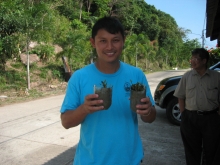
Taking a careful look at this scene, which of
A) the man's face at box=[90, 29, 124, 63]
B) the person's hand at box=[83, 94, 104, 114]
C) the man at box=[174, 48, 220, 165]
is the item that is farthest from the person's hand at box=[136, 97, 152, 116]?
the man at box=[174, 48, 220, 165]

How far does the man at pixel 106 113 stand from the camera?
1616mm

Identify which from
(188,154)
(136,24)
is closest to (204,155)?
(188,154)

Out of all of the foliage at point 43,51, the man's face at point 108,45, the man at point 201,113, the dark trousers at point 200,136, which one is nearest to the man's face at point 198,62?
the man at point 201,113

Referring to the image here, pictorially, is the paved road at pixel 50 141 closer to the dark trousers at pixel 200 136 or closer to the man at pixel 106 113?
the dark trousers at pixel 200 136

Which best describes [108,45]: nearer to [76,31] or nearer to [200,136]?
[200,136]

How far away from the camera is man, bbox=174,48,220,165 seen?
3.08 m

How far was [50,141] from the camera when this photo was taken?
4930 millimetres

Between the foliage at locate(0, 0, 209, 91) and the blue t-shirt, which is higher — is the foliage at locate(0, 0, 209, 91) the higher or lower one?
the higher one

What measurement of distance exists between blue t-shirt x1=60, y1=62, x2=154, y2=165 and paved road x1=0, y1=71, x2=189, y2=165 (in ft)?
7.95

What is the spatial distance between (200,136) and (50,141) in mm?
3037

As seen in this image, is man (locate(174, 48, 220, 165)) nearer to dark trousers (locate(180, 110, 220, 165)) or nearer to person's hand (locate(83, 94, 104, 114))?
dark trousers (locate(180, 110, 220, 165))

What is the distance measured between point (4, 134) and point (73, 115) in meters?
4.53

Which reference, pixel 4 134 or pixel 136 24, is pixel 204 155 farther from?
pixel 136 24

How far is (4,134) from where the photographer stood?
17.8 feet
